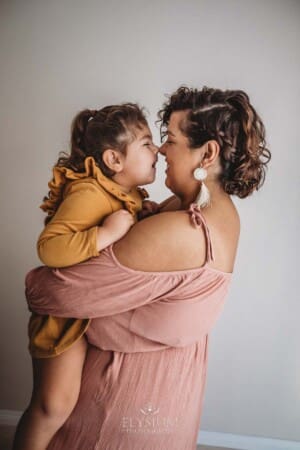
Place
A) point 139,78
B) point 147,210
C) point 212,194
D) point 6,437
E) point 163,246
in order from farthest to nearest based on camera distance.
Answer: point 6,437 → point 139,78 → point 147,210 → point 212,194 → point 163,246

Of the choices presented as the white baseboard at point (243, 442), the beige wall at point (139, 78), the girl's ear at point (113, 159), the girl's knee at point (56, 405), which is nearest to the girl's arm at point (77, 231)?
the girl's ear at point (113, 159)

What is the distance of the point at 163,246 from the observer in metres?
1.00

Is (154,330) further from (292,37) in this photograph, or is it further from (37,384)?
(292,37)

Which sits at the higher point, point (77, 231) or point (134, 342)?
point (77, 231)

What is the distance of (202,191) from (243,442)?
1.47 meters

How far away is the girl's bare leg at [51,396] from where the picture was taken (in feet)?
3.51

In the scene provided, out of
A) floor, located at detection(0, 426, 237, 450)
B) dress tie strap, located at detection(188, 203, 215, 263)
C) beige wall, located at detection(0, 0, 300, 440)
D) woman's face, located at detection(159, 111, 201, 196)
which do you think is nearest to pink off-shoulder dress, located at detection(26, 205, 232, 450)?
dress tie strap, located at detection(188, 203, 215, 263)

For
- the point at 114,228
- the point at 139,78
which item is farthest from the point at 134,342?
the point at 139,78

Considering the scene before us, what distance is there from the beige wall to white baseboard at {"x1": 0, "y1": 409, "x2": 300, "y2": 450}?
0.52 metres

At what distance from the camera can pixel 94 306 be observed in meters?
1.01

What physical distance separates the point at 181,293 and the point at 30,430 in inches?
21.2

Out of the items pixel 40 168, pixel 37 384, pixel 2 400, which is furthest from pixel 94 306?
pixel 2 400

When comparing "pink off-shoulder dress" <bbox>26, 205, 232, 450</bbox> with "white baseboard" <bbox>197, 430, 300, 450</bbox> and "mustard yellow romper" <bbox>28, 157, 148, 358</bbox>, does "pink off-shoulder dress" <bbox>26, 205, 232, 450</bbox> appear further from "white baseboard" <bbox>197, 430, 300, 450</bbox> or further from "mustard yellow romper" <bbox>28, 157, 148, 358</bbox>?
"white baseboard" <bbox>197, 430, 300, 450</bbox>

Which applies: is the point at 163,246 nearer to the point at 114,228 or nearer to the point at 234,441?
the point at 114,228
